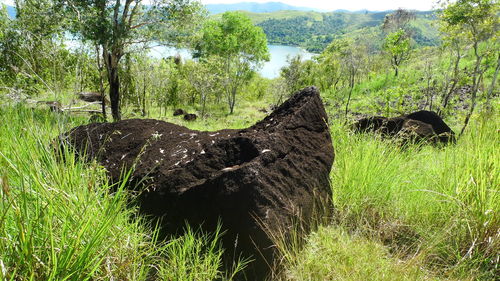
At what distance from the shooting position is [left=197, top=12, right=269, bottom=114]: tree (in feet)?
126

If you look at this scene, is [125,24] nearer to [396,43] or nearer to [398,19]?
[396,43]

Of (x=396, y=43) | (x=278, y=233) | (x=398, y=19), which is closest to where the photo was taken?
(x=278, y=233)

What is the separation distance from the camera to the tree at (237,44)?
3834cm

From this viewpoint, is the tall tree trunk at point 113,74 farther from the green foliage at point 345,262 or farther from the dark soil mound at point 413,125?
the green foliage at point 345,262

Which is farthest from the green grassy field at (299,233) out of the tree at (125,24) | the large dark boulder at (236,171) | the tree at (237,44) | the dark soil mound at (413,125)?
the tree at (237,44)

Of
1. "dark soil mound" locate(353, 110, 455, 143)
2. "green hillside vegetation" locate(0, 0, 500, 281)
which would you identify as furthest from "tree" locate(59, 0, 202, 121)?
"dark soil mound" locate(353, 110, 455, 143)

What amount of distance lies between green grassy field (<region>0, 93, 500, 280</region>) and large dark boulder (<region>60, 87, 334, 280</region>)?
0.18 meters

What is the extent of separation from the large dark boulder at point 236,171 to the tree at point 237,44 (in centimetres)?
3383

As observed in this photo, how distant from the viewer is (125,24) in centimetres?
1018

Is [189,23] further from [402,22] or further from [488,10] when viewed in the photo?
[402,22]

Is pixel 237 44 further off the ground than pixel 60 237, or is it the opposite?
pixel 237 44

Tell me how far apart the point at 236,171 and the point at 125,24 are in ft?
32.0

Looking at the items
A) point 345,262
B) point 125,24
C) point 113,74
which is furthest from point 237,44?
point 345,262

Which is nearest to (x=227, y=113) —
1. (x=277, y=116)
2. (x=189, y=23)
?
(x=189, y=23)
